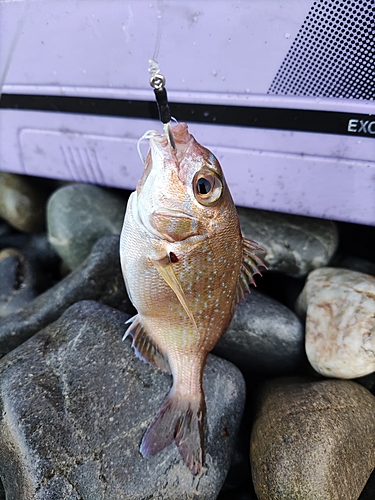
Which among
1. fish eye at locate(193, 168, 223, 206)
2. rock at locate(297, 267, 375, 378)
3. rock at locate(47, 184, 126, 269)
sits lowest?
rock at locate(297, 267, 375, 378)

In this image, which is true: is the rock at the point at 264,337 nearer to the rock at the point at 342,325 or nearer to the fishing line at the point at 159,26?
the rock at the point at 342,325

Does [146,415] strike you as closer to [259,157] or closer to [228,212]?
[228,212]

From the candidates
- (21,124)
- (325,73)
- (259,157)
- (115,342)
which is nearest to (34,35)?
(21,124)

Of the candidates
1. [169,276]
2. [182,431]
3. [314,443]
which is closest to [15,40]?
[169,276]

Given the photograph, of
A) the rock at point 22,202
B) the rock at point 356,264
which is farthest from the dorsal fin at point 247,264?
the rock at point 22,202

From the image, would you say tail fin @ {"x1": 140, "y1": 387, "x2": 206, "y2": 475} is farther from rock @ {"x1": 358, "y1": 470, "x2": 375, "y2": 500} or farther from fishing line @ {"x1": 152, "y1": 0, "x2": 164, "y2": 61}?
fishing line @ {"x1": 152, "y1": 0, "x2": 164, "y2": 61}

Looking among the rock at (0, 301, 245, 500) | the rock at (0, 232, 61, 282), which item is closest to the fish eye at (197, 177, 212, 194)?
the rock at (0, 301, 245, 500)

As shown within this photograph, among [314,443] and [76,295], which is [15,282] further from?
[314,443]
